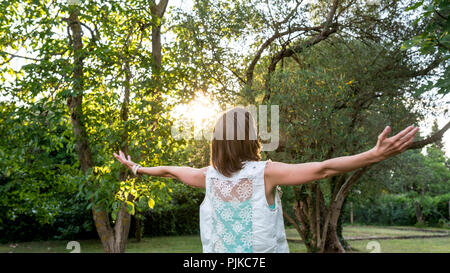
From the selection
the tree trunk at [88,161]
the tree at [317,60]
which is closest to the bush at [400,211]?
the tree at [317,60]

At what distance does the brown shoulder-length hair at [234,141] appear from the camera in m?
2.36

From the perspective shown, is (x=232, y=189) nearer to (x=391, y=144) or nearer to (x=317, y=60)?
(x=391, y=144)

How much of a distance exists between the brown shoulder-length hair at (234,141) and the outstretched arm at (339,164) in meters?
0.17

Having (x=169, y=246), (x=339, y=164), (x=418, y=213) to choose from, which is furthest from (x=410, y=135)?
(x=418, y=213)

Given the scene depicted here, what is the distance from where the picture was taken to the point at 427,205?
29.6 meters

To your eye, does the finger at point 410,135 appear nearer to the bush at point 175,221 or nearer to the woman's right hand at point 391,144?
the woman's right hand at point 391,144

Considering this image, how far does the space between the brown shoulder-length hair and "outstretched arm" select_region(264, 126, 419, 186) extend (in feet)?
0.55

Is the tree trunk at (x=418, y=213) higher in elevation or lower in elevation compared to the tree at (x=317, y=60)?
lower

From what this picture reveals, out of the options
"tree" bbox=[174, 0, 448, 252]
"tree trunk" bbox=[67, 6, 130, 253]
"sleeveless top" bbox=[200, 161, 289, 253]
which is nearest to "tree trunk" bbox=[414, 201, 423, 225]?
"tree" bbox=[174, 0, 448, 252]

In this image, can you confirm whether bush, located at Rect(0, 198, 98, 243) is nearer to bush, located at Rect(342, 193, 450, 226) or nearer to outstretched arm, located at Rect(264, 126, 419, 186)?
outstretched arm, located at Rect(264, 126, 419, 186)

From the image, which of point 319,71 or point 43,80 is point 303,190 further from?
point 43,80

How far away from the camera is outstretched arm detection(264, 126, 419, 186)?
1.89 metres

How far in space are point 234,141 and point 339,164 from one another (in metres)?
0.61

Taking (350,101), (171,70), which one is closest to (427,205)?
(350,101)
